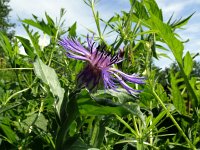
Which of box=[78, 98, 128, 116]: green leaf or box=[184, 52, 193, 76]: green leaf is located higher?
box=[184, 52, 193, 76]: green leaf

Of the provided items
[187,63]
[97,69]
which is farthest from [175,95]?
[97,69]

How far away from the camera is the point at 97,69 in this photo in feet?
2.02

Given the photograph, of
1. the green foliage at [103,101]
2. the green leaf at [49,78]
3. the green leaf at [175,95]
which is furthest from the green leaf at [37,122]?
the green leaf at [175,95]

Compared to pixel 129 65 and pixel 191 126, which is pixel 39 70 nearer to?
pixel 129 65

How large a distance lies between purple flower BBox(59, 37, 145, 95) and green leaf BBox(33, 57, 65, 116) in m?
0.04

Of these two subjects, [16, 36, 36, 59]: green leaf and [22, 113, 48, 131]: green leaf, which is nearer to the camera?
[22, 113, 48, 131]: green leaf

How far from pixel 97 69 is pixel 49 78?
81 millimetres

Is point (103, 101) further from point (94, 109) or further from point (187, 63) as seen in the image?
point (187, 63)

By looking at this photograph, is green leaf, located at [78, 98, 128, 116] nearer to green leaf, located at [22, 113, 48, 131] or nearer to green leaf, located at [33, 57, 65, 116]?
green leaf, located at [33, 57, 65, 116]

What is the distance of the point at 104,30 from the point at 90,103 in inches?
12.1

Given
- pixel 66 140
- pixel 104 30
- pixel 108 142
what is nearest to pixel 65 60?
pixel 104 30

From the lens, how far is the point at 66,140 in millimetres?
560

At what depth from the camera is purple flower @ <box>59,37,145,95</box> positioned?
1.94 feet

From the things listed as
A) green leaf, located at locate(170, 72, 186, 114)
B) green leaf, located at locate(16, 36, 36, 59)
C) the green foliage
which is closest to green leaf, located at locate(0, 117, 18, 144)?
the green foliage
